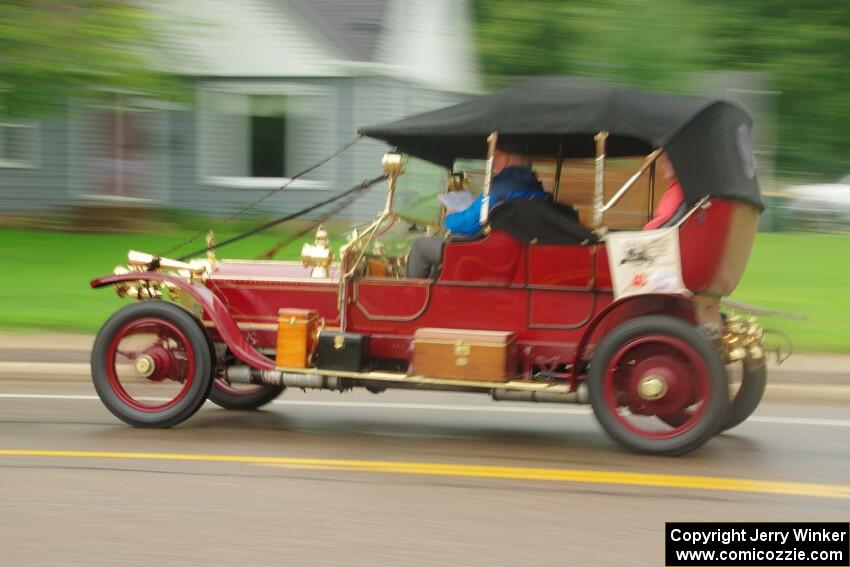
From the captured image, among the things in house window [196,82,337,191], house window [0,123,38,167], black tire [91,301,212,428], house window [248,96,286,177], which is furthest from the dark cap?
house window [0,123,38,167]

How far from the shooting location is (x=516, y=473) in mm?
6578

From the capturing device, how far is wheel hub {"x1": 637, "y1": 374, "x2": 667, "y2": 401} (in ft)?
22.5

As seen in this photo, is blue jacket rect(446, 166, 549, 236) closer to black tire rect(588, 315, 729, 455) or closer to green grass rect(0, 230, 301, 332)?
black tire rect(588, 315, 729, 455)

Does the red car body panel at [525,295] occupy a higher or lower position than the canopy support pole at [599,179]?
lower

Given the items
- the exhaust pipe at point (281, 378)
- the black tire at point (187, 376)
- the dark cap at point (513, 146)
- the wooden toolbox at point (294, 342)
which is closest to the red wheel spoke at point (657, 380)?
the dark cap at point (513, 146)

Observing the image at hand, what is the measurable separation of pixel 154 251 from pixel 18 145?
567cm

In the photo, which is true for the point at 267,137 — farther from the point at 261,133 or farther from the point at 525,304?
the point at 525,304

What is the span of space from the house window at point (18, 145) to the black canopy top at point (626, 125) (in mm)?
15022

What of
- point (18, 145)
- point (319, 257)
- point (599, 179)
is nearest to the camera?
point (599, 179)

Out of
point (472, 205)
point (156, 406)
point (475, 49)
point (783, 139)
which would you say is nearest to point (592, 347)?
point (472, 205)

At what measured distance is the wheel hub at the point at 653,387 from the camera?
22.5 feet

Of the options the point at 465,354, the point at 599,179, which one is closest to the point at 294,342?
the point at 465,354

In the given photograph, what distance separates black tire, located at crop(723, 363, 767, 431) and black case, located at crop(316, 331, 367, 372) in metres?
2.30

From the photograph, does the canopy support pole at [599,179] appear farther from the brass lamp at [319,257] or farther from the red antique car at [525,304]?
the brass lamp at [319,257]
